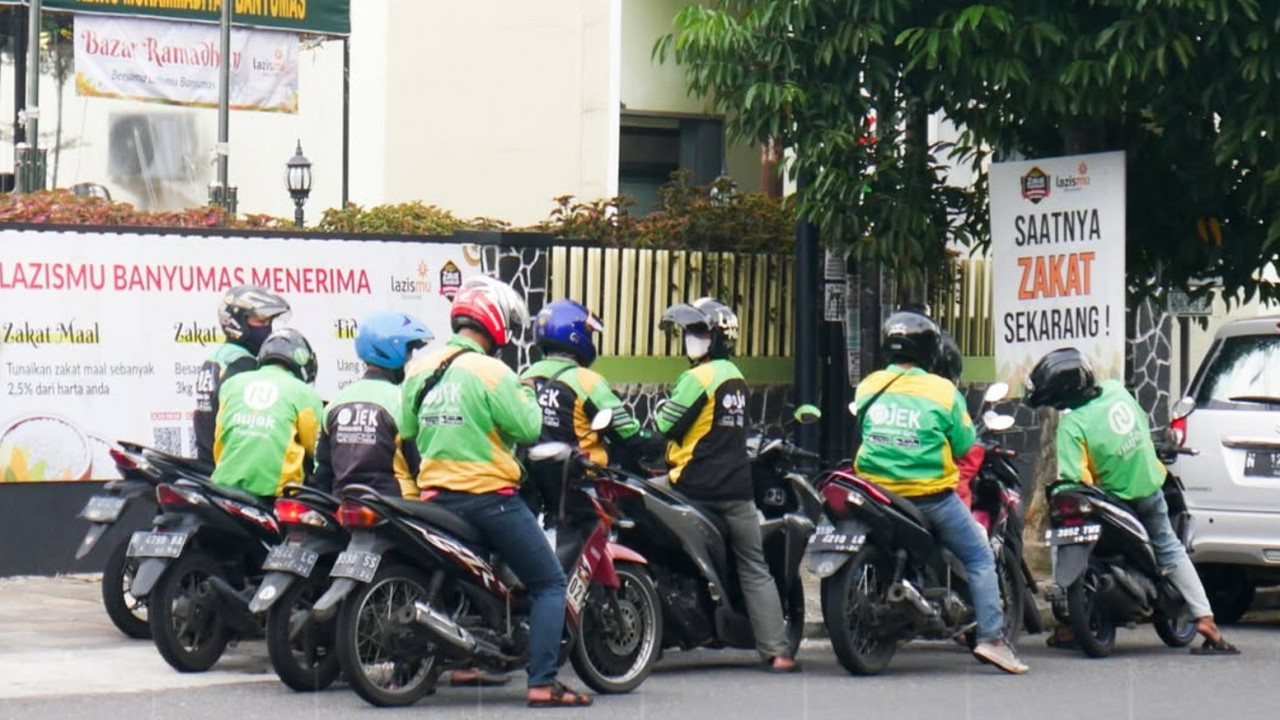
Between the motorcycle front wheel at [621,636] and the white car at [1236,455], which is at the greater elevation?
the white car at [1236,455]

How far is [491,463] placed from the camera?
9531 mm

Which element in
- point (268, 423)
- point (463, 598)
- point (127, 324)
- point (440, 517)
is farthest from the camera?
point (127, 324)

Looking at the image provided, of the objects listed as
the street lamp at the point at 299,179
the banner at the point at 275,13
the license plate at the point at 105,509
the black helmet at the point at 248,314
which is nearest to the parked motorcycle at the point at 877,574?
the black helmet at the point at 248,314

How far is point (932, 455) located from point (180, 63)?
12279mm

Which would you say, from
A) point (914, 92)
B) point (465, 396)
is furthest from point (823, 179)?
point (465, 396)

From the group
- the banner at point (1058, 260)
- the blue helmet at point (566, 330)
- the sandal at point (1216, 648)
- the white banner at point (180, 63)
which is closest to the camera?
the blue helmet at point (566, 330)

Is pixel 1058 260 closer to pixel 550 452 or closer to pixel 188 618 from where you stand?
pixel 550 452

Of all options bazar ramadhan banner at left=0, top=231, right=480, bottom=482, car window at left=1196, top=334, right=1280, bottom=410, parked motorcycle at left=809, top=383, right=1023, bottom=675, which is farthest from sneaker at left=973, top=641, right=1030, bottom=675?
bazar ramadhan banner at left=0, top=231, right=480, bottom=482

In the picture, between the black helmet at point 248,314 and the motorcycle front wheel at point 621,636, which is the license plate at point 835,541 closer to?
the motorcycle front wheel at point 621,636

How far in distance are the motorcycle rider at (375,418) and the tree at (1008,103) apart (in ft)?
13.8

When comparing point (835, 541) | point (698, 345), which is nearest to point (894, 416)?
point (835, 541)

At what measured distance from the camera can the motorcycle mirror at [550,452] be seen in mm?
9734

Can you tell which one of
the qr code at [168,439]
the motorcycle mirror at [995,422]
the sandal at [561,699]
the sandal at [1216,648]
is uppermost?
the motorcycle mirror at [995,422]

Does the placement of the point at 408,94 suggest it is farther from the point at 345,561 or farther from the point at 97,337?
the point at 345,561
